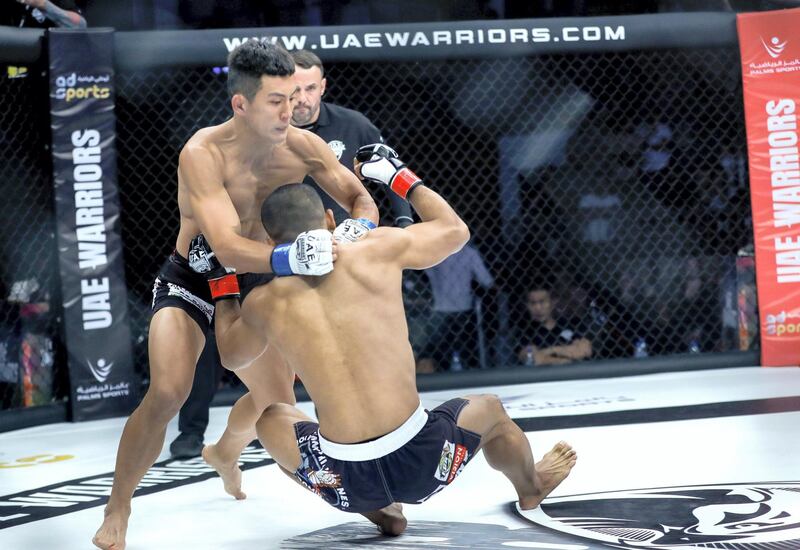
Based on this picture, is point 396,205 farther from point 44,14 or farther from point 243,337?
point 44,14

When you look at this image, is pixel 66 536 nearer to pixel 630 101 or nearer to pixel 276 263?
pixel 276 263

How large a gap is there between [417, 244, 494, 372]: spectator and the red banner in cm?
124

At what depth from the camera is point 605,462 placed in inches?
114

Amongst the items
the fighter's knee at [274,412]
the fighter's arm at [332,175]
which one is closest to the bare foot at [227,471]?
the fighter's knee at [274,412]

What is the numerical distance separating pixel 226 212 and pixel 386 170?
1.20ft

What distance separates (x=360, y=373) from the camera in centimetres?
204

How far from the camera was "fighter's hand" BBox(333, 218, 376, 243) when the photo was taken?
2.15 metres

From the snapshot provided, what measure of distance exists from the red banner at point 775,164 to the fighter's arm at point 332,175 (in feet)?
8.65

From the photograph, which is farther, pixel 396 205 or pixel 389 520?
pixel 396 205

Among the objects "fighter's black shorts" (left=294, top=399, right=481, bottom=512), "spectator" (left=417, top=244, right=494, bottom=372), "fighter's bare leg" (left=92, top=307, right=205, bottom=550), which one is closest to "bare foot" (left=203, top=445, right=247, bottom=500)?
"fighter's bare leg" (left=92, top=307, right=205, bottom=550)

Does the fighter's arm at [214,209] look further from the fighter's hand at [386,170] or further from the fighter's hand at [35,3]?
the fighter's hand at [35,3]

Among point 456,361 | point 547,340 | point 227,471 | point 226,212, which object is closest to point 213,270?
point 226,212

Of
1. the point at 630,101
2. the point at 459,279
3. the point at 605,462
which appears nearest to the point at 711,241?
the point at 630,101

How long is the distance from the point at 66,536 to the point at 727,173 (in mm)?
3650
